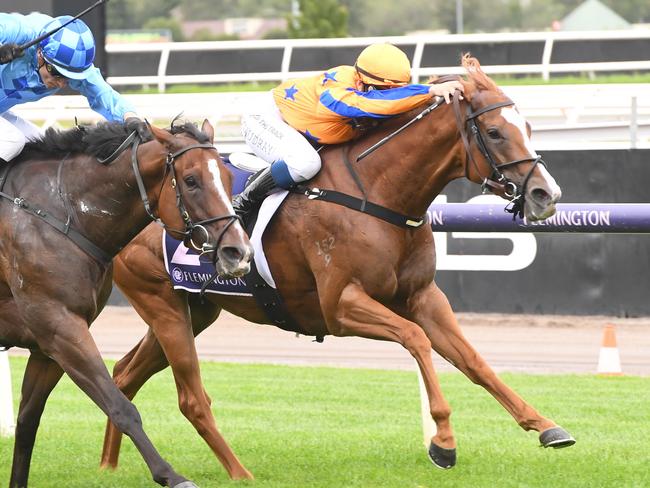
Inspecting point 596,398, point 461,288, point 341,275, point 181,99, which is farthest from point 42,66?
point 181,99

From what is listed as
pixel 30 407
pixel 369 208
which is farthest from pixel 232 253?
pixel 30 407

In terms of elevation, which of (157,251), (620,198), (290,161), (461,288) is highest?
(290,161)

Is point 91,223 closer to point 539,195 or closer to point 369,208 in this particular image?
point 369,208

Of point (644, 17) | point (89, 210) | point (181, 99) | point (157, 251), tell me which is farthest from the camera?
point (644, 17)

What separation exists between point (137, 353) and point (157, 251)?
61 centimetres

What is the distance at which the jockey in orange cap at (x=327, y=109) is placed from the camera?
6.97 metres

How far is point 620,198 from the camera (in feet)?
45.2

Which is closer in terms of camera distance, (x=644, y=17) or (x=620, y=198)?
(x=620, y=198)

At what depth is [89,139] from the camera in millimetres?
6500

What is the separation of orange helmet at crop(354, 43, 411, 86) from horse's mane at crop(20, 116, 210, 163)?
124cm

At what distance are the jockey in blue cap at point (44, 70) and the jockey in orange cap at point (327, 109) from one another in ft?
2.81

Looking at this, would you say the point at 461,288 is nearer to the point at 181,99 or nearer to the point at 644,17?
the point at 181,99

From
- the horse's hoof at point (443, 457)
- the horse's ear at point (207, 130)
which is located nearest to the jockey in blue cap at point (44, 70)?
the horse's ear at point (207, 130)

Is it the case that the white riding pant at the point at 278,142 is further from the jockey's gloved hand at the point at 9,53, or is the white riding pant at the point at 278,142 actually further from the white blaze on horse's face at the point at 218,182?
the jockey's gloved hand at the point at 9,53
